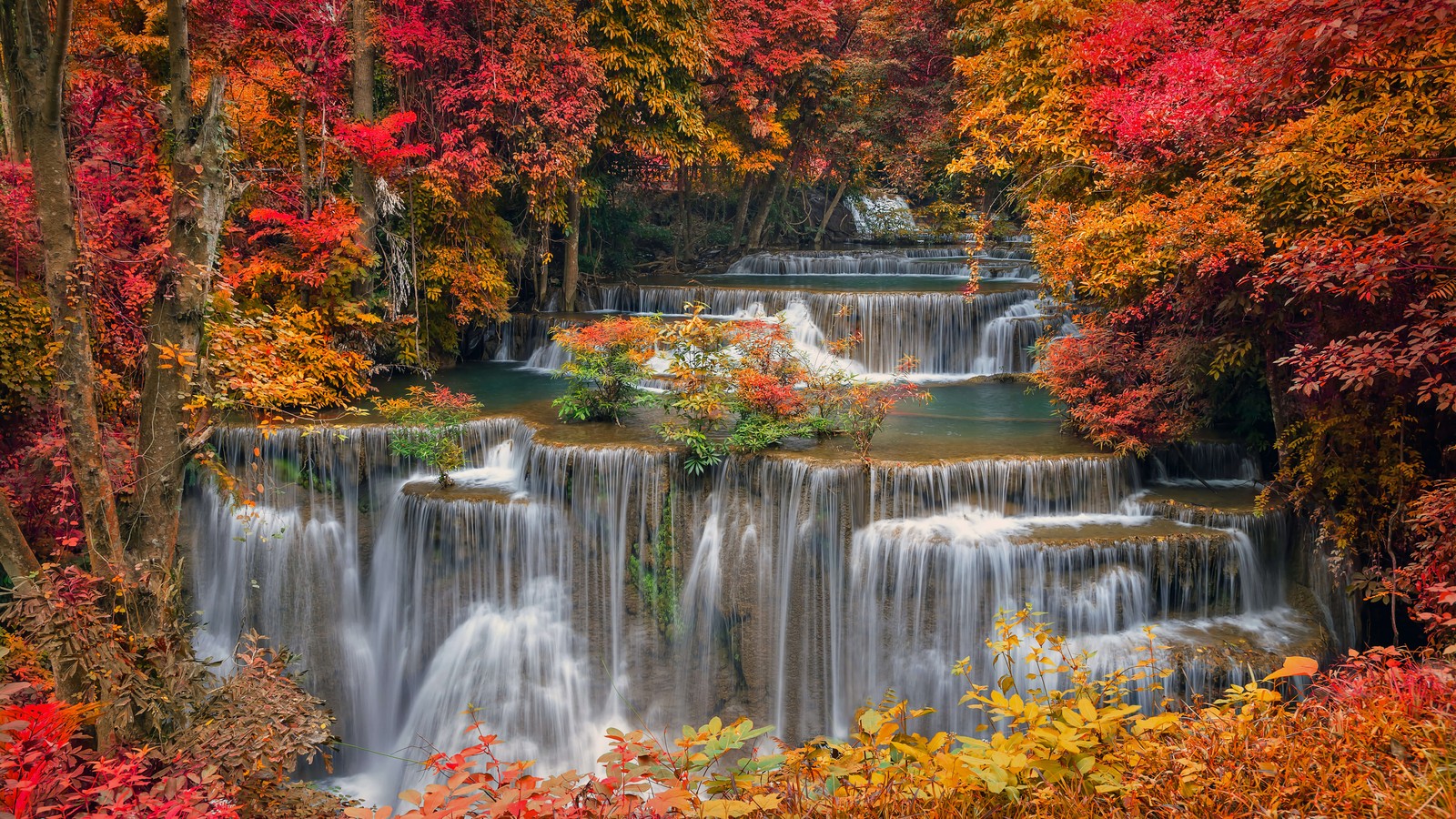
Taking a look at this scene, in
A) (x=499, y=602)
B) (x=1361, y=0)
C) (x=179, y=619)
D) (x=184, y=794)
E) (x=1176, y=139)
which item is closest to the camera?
(x=184, y=794)

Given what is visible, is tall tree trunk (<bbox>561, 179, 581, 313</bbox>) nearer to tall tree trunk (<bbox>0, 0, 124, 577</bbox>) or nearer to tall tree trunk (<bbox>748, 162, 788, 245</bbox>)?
tall tree trunk (<bbox>748, 162, 788, 245</bbox>)

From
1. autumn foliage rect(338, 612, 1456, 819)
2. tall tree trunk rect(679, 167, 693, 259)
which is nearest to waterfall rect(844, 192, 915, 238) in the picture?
tall tree trunk rect(679, 167, 693, 259)

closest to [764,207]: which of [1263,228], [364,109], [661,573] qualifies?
[364,109]

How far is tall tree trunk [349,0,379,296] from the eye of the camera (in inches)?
503

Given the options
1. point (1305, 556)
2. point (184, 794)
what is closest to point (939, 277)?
point (1305, 556)

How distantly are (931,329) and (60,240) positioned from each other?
40.8 feet

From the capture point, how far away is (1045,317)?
13.4 meters

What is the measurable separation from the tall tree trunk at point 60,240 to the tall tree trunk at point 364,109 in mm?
7057

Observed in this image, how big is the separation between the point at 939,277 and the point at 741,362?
11.7 metres

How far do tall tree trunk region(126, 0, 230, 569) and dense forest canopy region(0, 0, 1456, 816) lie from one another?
0.03 metres

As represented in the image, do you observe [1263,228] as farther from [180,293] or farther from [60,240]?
[60,240]

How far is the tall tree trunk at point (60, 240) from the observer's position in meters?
5.54

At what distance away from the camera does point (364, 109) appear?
514 inches

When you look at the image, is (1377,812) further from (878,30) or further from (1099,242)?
(878,30)
